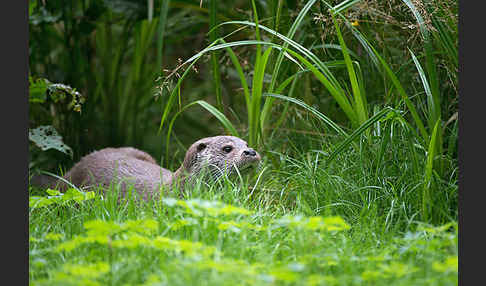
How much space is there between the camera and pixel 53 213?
3506mm

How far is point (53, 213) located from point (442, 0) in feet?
8.87

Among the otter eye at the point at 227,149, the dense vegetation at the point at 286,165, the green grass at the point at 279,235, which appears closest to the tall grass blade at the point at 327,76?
the dense vegetation at the point at 286,165

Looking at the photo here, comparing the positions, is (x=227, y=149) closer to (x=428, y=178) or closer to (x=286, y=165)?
(x=286, y=165)

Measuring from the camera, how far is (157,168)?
454cm

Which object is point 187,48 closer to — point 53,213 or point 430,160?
point 53,213

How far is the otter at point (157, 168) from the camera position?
378 cm

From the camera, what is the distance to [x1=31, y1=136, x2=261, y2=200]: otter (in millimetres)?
3775

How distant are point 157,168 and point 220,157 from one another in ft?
2.83

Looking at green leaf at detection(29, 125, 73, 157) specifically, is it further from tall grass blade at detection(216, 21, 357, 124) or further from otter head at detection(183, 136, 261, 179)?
tall grass blade at detection(216, 21, 357, 124)

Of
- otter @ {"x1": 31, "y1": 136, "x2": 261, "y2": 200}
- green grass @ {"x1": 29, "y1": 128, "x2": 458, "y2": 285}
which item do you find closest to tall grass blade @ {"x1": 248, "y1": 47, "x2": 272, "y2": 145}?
otter @ {"x1": 31, "y1": 136, "x2": 261, "y2": 200}

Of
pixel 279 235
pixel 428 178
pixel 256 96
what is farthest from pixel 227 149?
pixel 428 178

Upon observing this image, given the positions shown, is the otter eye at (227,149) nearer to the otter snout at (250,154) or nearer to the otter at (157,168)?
the otter at (157,168)

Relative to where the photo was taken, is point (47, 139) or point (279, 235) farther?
point (47, 139)

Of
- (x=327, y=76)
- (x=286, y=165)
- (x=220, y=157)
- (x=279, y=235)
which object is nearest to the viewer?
(x=279, y=235)
